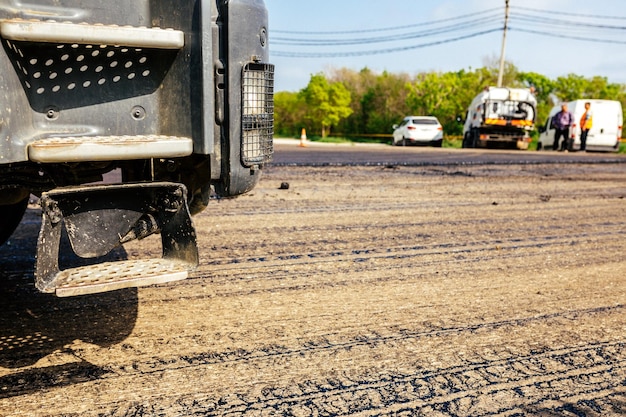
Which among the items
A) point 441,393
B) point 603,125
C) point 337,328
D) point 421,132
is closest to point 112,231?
point 337,328

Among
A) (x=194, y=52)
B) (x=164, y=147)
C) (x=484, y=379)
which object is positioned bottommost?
(x=484, y=379)

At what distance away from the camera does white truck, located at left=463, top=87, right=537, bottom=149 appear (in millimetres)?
21297

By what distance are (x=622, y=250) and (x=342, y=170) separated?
5153mm

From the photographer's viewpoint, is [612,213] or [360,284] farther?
[612,213]

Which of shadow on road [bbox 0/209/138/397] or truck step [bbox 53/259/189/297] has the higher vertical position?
truck step [bbox 53/259/189/297]

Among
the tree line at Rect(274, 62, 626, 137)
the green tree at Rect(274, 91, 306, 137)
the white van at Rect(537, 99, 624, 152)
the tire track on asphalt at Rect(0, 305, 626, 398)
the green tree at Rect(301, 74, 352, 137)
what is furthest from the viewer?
the green tree at Rect(274, 91, 306, 137)

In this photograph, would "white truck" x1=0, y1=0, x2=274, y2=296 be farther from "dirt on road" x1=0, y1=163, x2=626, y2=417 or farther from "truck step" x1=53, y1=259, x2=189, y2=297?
"dirt on road" x1=0, y1=163, x2=626, y2=417

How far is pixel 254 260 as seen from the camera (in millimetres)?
3979

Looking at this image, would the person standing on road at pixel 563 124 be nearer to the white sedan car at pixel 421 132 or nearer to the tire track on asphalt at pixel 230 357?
the white sedan car at pixel 421 132

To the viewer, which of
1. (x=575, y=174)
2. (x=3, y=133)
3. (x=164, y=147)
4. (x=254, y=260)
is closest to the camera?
(x=3, y=133)

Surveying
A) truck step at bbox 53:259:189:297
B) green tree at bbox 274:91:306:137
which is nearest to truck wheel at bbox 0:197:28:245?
truck step at bbox 53:259:189:297

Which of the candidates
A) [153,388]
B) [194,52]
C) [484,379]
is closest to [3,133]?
[194,52]

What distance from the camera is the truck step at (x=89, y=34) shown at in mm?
1843

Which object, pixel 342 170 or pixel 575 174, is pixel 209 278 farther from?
pixel 575 174
